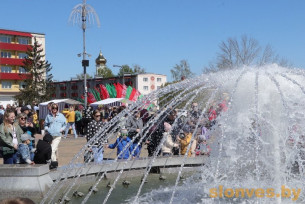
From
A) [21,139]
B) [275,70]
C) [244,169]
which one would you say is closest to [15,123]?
[21,139]

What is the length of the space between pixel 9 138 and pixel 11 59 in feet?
253

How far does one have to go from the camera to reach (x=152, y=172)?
974 cm

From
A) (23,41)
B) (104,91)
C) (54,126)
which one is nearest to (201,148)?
(54,126)

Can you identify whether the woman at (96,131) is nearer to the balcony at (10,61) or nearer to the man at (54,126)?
the man at (54,126)

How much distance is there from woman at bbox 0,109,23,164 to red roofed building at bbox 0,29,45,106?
73.4m

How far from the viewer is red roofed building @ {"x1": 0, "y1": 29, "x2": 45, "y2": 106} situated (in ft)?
260

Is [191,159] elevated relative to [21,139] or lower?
lower

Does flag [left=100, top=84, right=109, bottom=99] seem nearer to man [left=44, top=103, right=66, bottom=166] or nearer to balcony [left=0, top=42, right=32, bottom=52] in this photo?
man [left=44, top=103, right=66, bottom=166]

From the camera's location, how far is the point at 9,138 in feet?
26.6

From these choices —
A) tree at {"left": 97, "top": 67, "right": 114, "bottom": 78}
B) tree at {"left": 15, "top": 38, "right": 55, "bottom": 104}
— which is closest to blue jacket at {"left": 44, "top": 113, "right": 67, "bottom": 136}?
tree at {"left": 15, "top": 38, "right": 55, "bottom": 104}

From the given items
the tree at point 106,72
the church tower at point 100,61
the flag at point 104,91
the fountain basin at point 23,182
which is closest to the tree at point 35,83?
the flag at point 104,91

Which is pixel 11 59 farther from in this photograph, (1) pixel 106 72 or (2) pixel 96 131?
(2) pixel 96 131

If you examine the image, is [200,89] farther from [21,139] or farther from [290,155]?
[21,139]

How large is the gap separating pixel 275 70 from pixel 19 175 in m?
4.46
